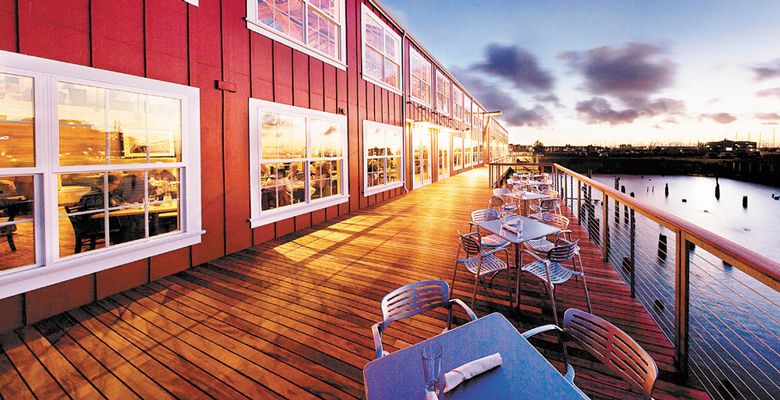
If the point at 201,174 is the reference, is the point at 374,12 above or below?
above

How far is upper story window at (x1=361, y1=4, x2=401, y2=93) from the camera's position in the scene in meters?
8.62


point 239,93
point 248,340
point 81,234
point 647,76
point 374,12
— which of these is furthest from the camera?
point 647,76

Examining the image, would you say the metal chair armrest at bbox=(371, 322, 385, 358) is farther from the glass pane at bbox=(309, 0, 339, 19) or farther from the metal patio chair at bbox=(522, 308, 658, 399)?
the glass pane at bbox=(309, 0, 339, 19)

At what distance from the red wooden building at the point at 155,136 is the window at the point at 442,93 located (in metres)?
8.38

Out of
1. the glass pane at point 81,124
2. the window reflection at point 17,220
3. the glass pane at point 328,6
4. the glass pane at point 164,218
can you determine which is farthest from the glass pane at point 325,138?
the window reflection at point 17,220

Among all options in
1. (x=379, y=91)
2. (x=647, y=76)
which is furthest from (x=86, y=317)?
(x=647, y=76)

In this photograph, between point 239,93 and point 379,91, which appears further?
point 379,91

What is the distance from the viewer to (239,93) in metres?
4.97

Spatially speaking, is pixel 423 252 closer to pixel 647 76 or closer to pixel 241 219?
pixel 241 219

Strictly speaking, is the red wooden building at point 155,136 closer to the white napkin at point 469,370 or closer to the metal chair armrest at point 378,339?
the metal chair armrest at point 378,339

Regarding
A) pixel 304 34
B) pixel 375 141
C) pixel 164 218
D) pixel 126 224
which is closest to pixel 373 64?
pixel 375 141

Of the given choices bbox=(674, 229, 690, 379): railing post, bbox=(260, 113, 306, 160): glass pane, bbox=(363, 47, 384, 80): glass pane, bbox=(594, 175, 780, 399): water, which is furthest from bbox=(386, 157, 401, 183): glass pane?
bbox=(674, 229, 690, 379): railing post

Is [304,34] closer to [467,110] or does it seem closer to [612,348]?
[612,348]

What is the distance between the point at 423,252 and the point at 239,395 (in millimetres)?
3363
